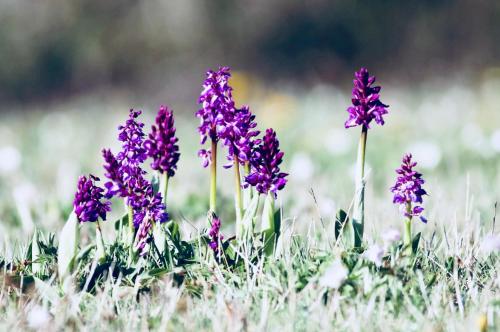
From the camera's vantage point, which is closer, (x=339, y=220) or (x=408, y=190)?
(x=408, y=190)

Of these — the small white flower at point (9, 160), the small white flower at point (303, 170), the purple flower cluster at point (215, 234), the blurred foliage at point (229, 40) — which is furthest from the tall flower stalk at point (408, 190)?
the blurred foliage at point (229, 40)

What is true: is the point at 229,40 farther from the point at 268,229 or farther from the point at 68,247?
the point at 68,247

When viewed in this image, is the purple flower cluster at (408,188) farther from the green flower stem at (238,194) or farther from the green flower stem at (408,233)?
the green flower stem at (238,194)

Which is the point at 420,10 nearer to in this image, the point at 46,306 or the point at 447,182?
the point at 447,182

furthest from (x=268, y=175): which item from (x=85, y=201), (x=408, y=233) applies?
(x=85, y=201)

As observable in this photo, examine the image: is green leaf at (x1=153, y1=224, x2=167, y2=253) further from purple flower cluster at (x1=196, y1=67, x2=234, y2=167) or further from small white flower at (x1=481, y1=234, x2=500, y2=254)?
small white flower at (x1=481, y1=234, x2=500, y2=254)

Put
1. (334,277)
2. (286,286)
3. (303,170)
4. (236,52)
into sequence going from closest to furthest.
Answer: (334,277) → (286,286) → (303,170) → (236,52)
